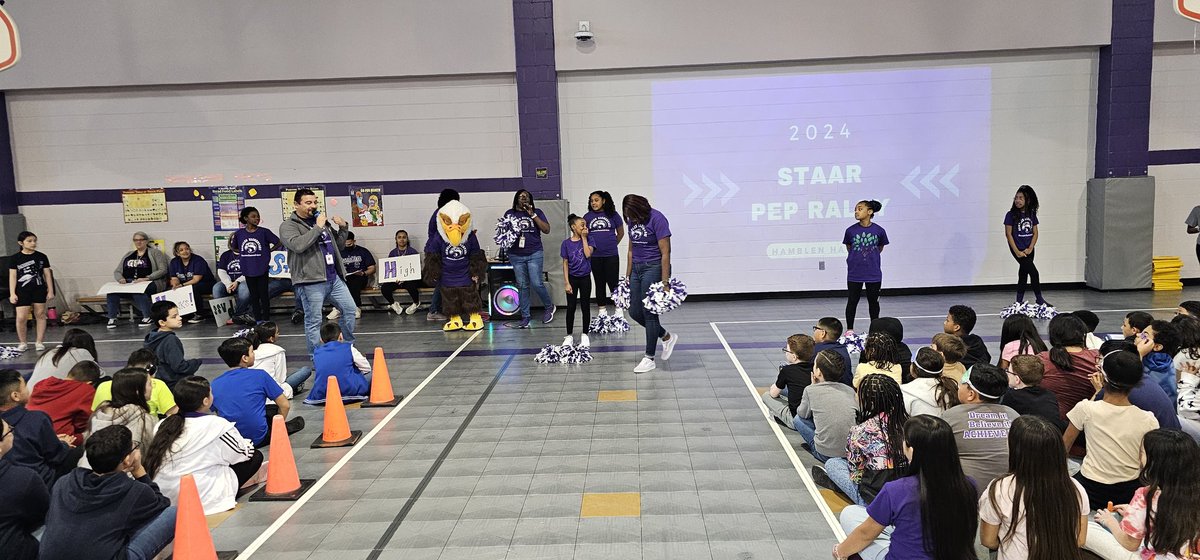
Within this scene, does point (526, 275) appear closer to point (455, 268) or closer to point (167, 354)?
point (455, 268)

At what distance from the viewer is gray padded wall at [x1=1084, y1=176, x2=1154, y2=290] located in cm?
1162

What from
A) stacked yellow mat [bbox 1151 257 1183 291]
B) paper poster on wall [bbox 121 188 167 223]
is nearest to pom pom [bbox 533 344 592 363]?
paper poster on wall [bbox 121 188 167 223]

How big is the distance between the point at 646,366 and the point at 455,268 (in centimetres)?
387

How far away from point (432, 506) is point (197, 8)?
10780 millimetres

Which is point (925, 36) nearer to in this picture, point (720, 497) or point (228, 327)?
point (720, 497)

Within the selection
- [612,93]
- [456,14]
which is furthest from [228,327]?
[612,93]

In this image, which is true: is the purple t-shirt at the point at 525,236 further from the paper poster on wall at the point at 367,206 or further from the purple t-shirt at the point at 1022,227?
the purple t-shirt at the point at 1022,227

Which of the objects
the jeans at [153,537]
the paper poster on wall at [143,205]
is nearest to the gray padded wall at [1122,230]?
the jeans at [153,537]

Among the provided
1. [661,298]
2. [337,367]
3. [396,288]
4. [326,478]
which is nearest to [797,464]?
[661,298]

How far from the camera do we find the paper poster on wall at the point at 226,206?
41.1 feet

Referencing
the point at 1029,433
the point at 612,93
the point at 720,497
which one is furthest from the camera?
the point at 612,93

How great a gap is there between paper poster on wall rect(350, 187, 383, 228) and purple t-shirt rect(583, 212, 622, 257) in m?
5.30

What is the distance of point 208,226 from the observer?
1261 centimetres

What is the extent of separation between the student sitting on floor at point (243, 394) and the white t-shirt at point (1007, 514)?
14.4 ft
